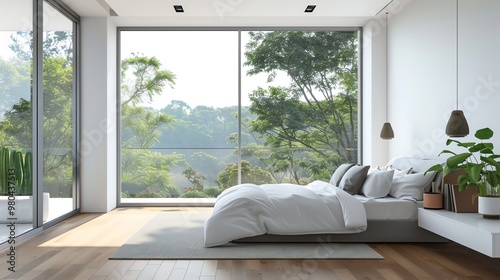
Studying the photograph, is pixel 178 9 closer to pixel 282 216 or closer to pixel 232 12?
pixel 232 12

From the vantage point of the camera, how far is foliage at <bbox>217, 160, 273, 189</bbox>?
8055mm

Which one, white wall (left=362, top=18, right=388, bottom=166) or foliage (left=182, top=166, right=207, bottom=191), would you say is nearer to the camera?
white wall (left=362, top=18, right=388, bottom=166)

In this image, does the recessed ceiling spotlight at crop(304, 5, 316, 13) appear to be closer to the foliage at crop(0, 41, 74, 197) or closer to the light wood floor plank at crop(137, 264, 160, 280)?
the foliage at crop(0, 41, 74, 197)

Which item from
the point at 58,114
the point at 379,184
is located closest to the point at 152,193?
the point at 58,114

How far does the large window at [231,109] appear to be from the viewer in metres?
8.05

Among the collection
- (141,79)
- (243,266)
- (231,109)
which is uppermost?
(141,79)

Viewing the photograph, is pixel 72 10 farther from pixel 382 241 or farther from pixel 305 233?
pixel 382 241

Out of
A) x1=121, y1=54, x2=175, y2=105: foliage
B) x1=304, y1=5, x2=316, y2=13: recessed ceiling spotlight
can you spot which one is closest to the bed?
x1=304, y1=5, x2=316, y2=13: recessed ceiling spotlight

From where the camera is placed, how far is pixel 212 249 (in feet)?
15.3

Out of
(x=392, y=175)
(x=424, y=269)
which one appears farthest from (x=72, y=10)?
(x=424, y=269)

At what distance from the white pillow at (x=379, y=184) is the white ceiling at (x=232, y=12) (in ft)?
7.85

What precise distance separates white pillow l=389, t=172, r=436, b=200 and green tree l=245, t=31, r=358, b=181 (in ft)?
8.76

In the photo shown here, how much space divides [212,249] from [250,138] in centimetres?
355

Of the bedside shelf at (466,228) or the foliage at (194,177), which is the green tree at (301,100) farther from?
the bedside shelf at (466,228)
